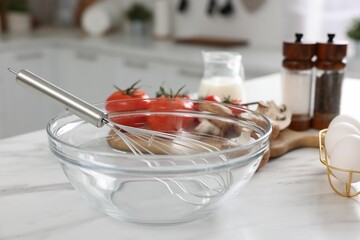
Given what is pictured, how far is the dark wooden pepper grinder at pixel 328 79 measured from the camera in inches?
48.1

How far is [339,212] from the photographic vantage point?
89 cm

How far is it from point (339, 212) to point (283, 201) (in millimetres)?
88

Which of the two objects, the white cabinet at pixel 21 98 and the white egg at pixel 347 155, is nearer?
the white egg at pixel 347 155

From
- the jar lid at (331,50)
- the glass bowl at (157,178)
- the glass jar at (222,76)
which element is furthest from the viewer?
the glass jar at (222,76)

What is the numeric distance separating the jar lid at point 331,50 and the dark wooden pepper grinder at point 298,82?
0.02 metres

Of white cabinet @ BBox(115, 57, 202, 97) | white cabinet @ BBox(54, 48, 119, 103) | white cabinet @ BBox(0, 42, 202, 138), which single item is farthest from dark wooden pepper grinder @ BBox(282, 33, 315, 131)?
white cabinet @ BBox(54, 48, 119, 103)

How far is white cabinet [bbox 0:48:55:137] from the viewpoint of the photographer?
10.1 ft

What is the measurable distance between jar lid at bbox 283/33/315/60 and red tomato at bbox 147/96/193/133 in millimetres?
289

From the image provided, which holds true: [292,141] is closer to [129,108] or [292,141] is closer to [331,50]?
[331,50]

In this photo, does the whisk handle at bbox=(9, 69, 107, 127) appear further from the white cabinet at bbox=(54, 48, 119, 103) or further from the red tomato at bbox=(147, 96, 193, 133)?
the white cabinet at bbox=(54, 48, 119, 103)

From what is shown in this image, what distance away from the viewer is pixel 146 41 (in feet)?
10.7

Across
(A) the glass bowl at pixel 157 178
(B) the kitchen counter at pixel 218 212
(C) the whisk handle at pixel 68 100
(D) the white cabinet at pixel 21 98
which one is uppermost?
(C) the whisk handle at pixel 68 100

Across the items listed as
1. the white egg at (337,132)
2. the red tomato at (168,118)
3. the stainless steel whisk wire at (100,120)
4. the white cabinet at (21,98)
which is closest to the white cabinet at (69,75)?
the white cabinet at (21,98)

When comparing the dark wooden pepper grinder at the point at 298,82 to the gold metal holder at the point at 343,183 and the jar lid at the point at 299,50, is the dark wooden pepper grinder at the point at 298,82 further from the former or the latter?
the gold metal holder at the point at 343,183
